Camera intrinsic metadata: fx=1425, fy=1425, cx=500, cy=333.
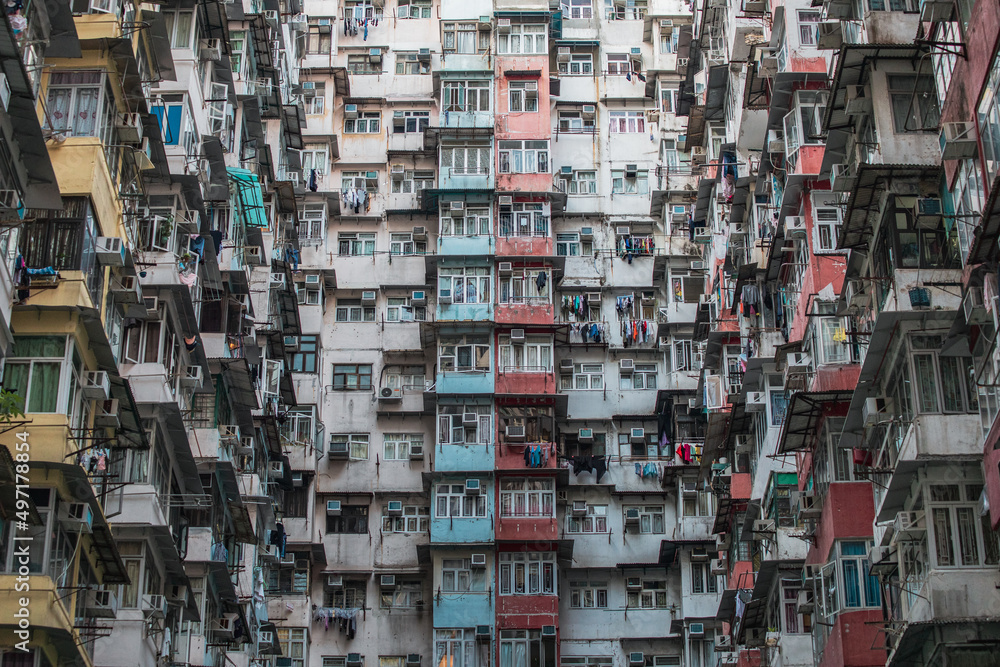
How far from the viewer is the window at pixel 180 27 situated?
1178 inches

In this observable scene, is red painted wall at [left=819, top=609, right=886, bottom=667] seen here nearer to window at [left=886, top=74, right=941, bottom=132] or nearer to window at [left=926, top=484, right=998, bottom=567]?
window at [left=926, top=484, right=998, bottom=567]

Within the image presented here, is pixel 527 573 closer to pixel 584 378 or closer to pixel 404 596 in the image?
pixel 404 596

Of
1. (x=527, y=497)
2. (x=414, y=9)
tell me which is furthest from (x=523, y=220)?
(x=414, y=9)

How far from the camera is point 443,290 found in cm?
4312

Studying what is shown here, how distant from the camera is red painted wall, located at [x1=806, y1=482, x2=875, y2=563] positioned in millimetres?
26172

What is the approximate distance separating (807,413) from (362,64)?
85.9 ft

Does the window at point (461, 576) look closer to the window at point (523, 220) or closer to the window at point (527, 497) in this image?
the window at point (527, 497)

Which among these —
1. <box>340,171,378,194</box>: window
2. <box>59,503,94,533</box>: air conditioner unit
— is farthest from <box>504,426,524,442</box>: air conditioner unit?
<box>59,503,94,533</box>: air conditioner unit

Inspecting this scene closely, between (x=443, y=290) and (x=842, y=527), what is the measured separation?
761 inches

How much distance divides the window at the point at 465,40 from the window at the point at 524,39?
0.71 m

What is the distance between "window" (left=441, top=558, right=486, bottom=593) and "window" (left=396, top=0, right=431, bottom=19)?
1987 centimetres

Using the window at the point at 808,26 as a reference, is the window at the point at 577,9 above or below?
above

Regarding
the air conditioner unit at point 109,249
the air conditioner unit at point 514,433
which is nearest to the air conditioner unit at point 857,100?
the air conditioner unit at point 109,249

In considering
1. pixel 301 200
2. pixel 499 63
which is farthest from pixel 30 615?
pixel 499 63
